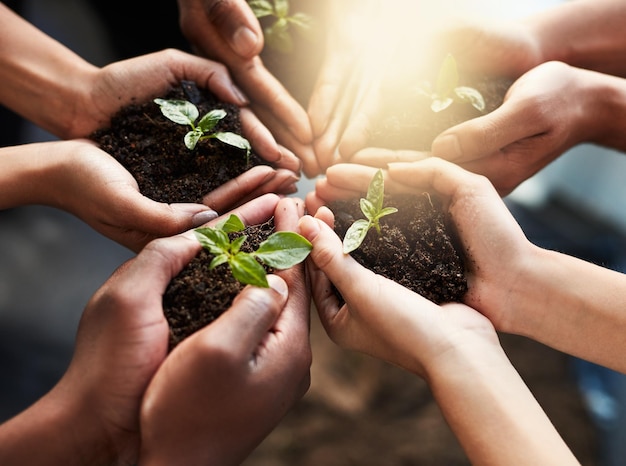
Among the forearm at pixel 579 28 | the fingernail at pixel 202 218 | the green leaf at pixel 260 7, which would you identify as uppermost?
the forearm at pixel 579 28

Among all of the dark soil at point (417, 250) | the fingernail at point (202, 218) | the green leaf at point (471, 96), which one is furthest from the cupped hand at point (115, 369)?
the green leaf at point (471, 96)

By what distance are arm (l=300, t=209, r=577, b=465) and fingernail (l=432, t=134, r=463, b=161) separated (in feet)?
1.24

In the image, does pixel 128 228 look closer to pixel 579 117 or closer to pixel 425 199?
pixel 425 199

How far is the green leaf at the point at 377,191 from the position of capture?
1.00m

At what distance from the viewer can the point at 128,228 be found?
43.2 inches

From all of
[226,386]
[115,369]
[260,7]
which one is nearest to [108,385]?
[115,369]

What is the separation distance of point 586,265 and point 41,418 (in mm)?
1136

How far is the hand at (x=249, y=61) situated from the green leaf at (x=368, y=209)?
387mm

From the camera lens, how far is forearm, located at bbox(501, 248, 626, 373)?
1.00m

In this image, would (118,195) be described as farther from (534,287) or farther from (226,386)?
(534,287)

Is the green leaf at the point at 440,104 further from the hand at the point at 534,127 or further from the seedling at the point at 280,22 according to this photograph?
the seedling at the point at 280,22

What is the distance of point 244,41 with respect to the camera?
126cm

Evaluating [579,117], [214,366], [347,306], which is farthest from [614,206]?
[214,366]

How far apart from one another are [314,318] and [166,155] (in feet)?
2.91
